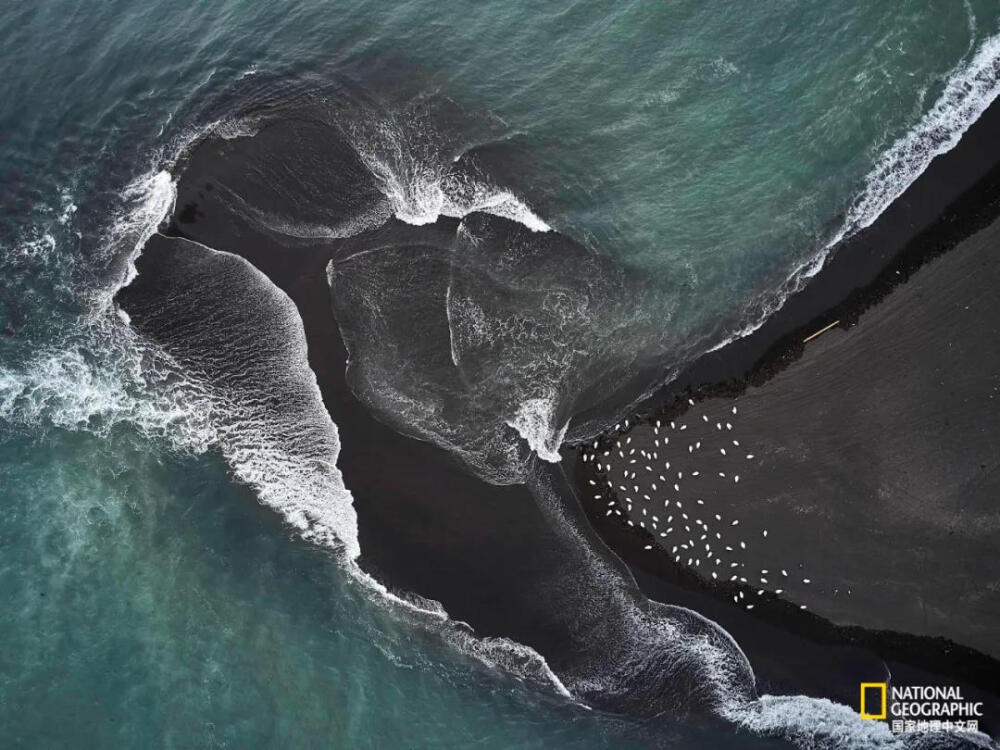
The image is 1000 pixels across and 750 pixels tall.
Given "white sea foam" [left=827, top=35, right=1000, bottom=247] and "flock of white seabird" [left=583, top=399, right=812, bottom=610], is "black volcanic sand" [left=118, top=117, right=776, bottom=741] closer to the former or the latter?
"flock of white seabird" [left=583, top=399, right=812, bottom=610]

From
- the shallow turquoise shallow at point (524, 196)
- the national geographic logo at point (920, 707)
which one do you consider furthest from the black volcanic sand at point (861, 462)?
the shallow turquoise shallow at point (524, 196)

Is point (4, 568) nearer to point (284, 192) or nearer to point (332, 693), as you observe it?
point (332, 693)

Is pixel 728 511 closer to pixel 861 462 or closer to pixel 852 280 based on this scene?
pixel 861 462

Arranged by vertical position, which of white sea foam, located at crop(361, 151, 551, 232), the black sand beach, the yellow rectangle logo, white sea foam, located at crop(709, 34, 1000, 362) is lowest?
the yellow rectangle logo

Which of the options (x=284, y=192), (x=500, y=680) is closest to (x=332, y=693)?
(x=500, y=680)

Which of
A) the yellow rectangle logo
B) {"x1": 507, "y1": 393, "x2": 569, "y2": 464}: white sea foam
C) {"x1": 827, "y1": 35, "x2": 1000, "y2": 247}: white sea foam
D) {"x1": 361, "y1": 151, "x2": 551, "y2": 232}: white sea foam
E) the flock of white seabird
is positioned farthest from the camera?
{"x1": 361, "y1": 151, "x2": 551, "y2": 232}: white sea foam

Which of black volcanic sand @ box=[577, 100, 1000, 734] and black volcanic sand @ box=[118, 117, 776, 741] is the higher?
black volcanic sand @ box=[577, 100, 1000, 734]

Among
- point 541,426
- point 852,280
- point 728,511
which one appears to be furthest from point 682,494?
point 852,280

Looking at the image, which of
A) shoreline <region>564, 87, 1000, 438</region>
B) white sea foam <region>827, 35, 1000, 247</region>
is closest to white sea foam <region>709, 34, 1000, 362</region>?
white sea foam <region>827, 35, 1000, 247</region>

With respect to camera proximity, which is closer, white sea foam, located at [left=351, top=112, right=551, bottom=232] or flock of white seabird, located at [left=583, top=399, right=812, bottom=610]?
flock of white seabird, located at [left=583, top=399, right=812, bottom=610]
